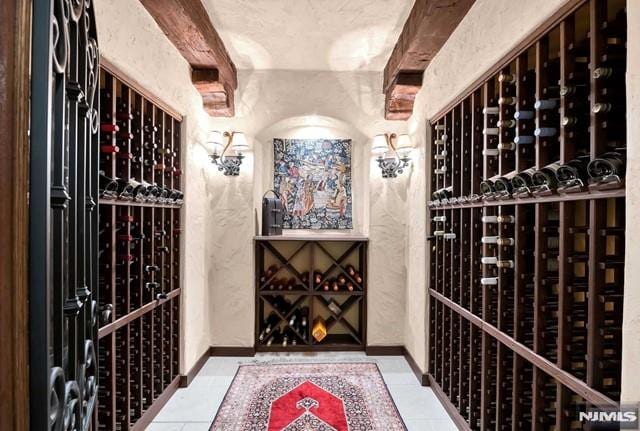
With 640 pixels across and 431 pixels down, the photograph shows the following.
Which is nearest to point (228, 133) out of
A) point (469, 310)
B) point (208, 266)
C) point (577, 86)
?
point (208, 266)

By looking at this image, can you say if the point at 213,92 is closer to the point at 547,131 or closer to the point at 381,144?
the point at 381,144

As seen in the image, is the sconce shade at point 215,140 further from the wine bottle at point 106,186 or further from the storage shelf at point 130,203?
the wine bottle at point 106,186

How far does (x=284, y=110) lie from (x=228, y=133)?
0.56 metres

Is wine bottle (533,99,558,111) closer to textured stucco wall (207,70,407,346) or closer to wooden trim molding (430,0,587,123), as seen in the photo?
wooden trim molding (430,0,587,123)

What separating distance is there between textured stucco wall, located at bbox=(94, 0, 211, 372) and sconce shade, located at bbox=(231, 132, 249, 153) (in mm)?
270

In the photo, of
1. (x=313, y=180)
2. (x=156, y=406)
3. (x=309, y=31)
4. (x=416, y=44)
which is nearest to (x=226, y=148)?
(x=313, y=180)

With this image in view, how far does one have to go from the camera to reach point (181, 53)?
2.73 m

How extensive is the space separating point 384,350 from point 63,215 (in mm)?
3391

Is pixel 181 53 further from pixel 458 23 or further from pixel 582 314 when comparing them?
pixel 582 314

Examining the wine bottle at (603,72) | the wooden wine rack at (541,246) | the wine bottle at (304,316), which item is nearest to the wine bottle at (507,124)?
the wooden wine rack at (541,246)

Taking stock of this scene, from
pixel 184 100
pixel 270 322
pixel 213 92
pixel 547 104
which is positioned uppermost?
pixel 213 92

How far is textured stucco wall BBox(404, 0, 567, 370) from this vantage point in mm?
1669

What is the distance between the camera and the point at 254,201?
12.1ft

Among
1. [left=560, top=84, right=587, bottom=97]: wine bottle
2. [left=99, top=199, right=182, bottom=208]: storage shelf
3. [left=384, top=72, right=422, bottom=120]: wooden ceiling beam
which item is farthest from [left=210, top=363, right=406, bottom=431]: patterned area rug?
[left=384, top=72, right=422, bottom=120]: wooden ceiling beam
